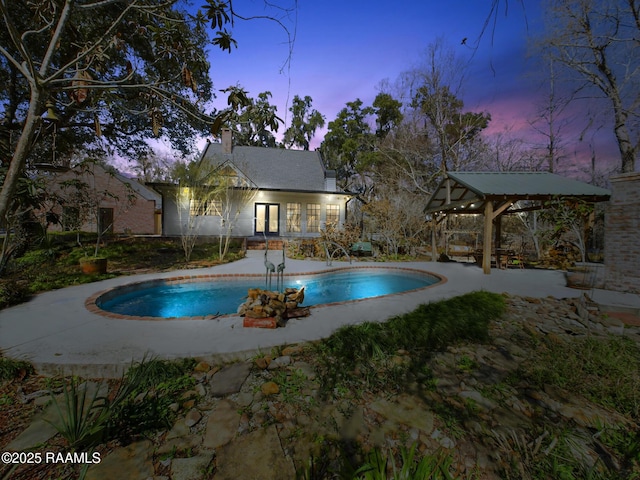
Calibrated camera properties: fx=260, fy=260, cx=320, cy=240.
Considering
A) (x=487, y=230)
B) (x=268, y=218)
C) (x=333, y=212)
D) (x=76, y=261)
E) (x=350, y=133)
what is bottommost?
(x=76, y=261)

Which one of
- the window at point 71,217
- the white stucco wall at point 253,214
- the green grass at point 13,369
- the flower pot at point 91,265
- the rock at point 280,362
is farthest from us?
the white stucco wall at point 253,214

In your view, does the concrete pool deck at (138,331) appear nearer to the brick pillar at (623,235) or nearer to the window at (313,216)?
the brick pillar at (623,235)

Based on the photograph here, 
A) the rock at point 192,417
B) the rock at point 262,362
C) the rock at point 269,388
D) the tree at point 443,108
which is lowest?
the rock at point 192,417

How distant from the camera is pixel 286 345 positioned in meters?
3.42

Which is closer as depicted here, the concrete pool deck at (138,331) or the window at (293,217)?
the concrete pool deck at (138,331)

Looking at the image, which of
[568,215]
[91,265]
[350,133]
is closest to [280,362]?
[91,265]

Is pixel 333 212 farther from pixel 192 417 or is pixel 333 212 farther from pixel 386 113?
pixel 192 417

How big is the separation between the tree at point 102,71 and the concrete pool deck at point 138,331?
2.01m

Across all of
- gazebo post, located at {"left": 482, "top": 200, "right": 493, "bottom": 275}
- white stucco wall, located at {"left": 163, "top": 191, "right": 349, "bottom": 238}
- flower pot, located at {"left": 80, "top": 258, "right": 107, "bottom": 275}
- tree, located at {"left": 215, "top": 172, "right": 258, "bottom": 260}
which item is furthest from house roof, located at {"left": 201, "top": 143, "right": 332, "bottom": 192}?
gazebo post, located at {"left": 482, "top": 200, "right": 493, "bottom": 275}

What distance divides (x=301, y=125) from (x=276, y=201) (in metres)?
Result: 17.9

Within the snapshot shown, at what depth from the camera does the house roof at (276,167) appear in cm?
1769

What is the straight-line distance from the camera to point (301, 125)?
3122 centimetres

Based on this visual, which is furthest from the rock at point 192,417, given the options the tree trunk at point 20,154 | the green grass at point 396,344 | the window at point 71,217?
the window at point 71,217

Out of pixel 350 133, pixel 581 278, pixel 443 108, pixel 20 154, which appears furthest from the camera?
pixel 350 133
